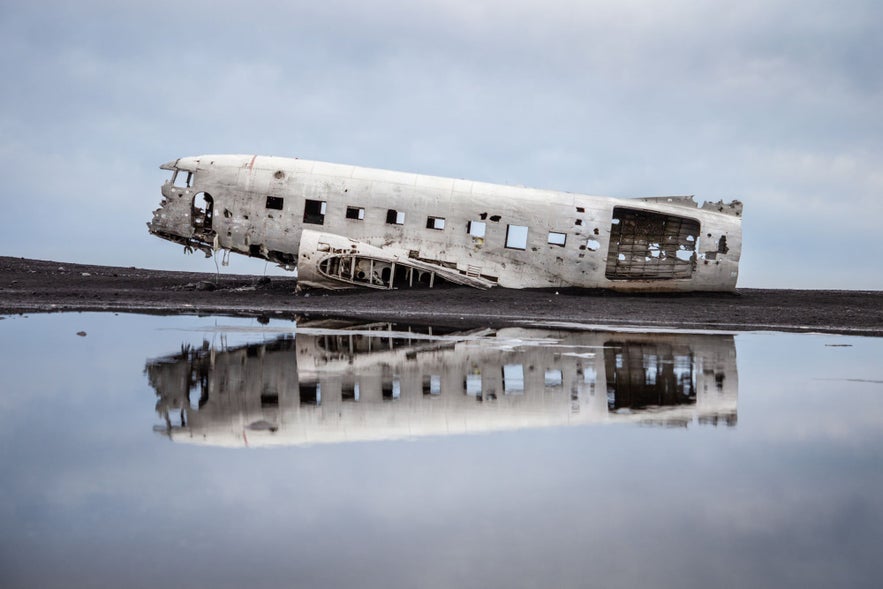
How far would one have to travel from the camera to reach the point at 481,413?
7738 mm

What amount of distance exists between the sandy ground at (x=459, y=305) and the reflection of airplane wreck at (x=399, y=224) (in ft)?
2.84

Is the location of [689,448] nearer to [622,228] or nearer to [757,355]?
[757,355]

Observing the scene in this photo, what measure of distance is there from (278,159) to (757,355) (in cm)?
1813

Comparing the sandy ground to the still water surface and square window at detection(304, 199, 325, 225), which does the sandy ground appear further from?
the still water surface

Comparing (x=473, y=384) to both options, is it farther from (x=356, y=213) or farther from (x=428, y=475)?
(x=356, y=213)

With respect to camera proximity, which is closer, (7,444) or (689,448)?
(7,444)

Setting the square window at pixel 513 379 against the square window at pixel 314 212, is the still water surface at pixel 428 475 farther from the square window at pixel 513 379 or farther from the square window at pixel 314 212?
the square window at pixel 314 212

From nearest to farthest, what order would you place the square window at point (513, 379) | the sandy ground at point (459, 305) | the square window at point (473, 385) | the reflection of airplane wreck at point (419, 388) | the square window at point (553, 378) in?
the reflection of airplane wreck at point (419, 388)
the square window at point (473, 385)
the square window at point (513, 379)
the square window at point (553, 378)
the sandy ground at point (459, 305)

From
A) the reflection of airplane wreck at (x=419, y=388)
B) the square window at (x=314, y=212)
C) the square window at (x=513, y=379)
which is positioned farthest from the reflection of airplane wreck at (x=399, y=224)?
the square window at (x=513, y=379)

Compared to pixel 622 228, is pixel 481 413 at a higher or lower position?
lower

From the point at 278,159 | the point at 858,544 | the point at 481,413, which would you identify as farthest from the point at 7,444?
the point at 278,159

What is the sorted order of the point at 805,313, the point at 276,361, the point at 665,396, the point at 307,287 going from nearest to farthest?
the point at 665,396 < the point at 276,361 < the point at 805,313 < the point at 307,287

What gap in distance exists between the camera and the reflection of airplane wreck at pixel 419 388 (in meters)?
6.94

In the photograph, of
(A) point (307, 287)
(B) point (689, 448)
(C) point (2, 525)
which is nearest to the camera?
(C) point (2, 525)
